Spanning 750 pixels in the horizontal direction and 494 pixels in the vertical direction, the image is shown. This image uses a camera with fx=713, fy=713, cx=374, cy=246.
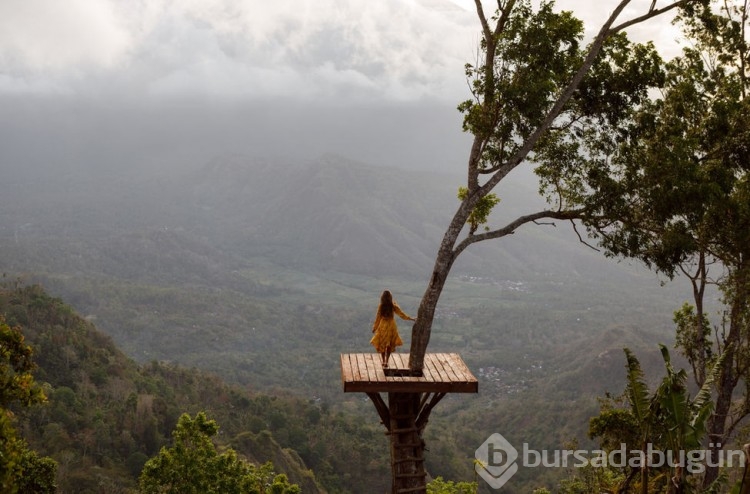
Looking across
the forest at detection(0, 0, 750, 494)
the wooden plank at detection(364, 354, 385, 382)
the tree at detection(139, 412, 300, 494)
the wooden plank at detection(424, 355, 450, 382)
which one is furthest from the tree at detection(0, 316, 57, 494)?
the wooden plank at detection(424, 355, 450, 382)

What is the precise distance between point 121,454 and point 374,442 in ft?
84.5

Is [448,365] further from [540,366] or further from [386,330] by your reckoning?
[540,366]

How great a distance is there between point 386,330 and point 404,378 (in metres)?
1.11

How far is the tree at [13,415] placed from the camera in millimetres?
7797

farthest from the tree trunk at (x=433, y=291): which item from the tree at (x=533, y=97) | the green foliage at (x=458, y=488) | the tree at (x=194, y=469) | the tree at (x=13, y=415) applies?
the green foliage at (x=458, y=488)

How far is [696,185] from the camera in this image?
1217cm

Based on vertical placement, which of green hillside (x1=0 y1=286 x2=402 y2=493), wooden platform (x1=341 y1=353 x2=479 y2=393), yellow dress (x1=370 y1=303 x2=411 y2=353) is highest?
yellow dress (x1=370 y1=303 x2=411 y2=353)

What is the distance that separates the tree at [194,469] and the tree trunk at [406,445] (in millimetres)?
9017

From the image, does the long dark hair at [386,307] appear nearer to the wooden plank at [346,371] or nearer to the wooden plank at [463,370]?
the wooden plank at [346,371]

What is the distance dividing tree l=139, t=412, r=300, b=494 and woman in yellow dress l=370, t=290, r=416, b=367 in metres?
8.93

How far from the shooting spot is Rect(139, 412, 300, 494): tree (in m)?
18.8

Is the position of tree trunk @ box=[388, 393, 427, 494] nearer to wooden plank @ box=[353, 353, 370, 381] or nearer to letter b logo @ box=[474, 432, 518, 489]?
wooden plank @ box=[353, 353, 370, 381]

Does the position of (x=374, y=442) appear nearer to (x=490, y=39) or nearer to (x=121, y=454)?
(x=121, y=454)

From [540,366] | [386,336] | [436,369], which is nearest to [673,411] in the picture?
[436,369]
